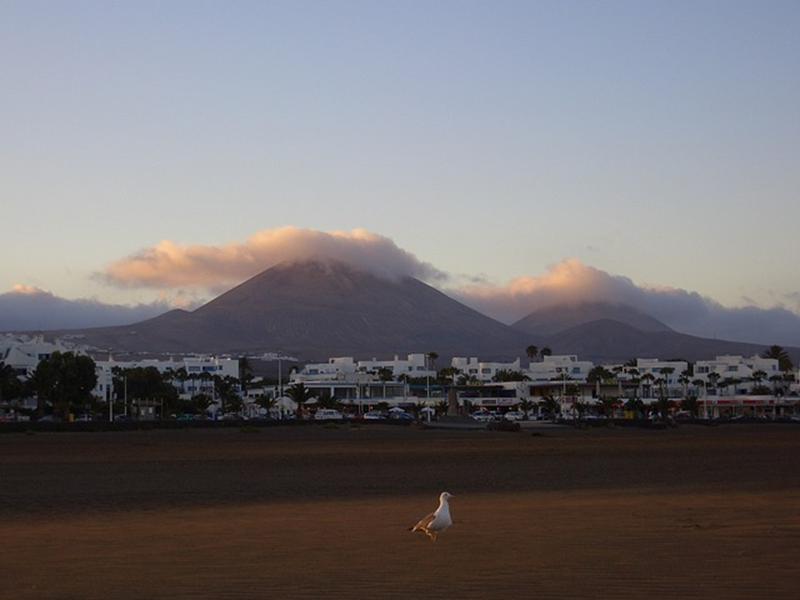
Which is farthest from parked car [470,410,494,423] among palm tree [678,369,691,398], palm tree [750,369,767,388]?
palm tree [750,369,767,388]

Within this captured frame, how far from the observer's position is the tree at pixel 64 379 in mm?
97750

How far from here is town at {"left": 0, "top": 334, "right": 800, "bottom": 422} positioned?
359 feet

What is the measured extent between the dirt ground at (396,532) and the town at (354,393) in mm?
73034

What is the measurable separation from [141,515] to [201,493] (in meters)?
5.08

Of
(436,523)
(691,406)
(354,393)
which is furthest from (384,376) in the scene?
(436,523)

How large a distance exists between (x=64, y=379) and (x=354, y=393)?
9116cm

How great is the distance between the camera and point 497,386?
181375mm

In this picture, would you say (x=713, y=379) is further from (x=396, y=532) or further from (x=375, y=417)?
(x=396, y=532)

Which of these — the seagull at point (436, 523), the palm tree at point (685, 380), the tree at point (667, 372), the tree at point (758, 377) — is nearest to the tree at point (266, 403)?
the palm tree at point (685, 380)

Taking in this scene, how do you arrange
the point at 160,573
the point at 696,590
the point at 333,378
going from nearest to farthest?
the point at 696,590 → the point at 160,573 → the point at 333,378

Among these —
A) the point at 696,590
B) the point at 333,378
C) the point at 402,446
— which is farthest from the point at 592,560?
the point at 333,378

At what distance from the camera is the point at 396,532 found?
16.5m

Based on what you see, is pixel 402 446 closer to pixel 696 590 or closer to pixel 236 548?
pixel 236 548

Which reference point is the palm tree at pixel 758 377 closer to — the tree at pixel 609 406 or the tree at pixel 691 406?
the tree at pixel 691 406
